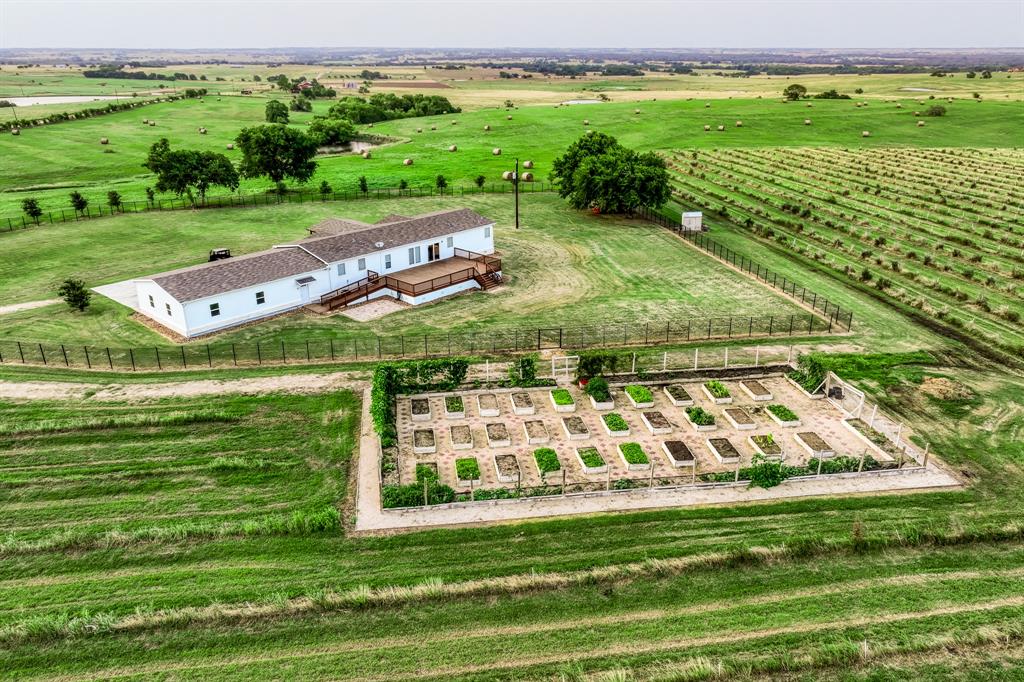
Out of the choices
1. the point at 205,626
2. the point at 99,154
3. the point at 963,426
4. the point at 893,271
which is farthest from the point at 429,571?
the point at 99,154

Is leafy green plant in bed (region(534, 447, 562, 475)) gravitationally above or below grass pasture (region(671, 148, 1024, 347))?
below

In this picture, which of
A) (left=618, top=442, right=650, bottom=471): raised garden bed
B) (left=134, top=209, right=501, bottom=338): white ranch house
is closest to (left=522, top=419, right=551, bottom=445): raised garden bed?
(left=618, top=442, right=650, bottom=471): raised garden bed

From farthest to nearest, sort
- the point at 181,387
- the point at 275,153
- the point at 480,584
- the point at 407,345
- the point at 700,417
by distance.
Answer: the point at 275,153 → the point at 407,345 → the point at 181,387 → the point at 700,417 → the point at 480,584

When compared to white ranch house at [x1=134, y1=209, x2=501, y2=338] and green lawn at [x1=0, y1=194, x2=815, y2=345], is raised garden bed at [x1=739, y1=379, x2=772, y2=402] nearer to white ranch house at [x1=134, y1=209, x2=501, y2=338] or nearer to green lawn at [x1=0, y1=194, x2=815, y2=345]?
green lawn at [x1=0, y1=194, x2=815, y2=345]

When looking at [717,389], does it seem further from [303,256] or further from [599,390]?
[303,256]

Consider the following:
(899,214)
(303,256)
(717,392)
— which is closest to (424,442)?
(717,392)

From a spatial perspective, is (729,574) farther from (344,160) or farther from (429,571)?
(344,160)

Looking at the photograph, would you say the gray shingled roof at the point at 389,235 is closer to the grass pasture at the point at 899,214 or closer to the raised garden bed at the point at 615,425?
the raised garden bed at the point at 615,425
